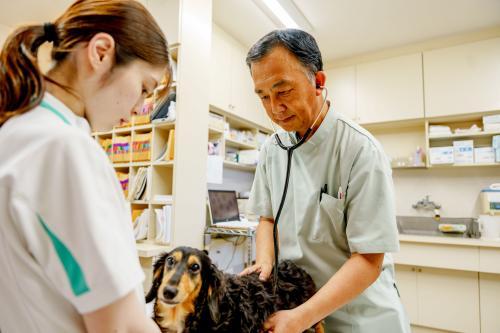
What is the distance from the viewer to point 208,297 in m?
0.83

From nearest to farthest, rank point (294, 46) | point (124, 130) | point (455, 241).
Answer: point (294, 46) → point (124, 130) → point (455, 241)

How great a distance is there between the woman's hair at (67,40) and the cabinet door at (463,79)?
3.86m

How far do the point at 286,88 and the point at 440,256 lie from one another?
3064 mm

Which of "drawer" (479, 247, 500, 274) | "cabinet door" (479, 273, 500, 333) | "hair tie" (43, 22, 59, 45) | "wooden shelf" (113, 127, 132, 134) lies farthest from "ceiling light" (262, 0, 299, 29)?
"cabinet door" (479, 273, 500, 333)

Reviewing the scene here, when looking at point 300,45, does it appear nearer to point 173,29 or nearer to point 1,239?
point 1,239

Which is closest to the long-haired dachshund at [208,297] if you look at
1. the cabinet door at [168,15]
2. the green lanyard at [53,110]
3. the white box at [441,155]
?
the green lanyard at [53,110]

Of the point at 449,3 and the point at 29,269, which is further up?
the point at 449,3

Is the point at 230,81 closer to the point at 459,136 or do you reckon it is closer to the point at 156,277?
the point at 459,136

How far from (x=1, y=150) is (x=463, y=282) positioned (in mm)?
3805

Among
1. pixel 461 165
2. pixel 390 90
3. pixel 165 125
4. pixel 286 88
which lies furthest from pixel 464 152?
pixel 286 88

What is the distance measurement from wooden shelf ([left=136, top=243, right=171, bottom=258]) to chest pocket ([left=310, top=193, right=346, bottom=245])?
140cm

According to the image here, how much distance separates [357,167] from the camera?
2.99 feet

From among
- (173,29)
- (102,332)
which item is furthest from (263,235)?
(173,29)

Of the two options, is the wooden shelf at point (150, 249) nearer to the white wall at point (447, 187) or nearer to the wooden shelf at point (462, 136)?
the white wall at point (447, 187)
